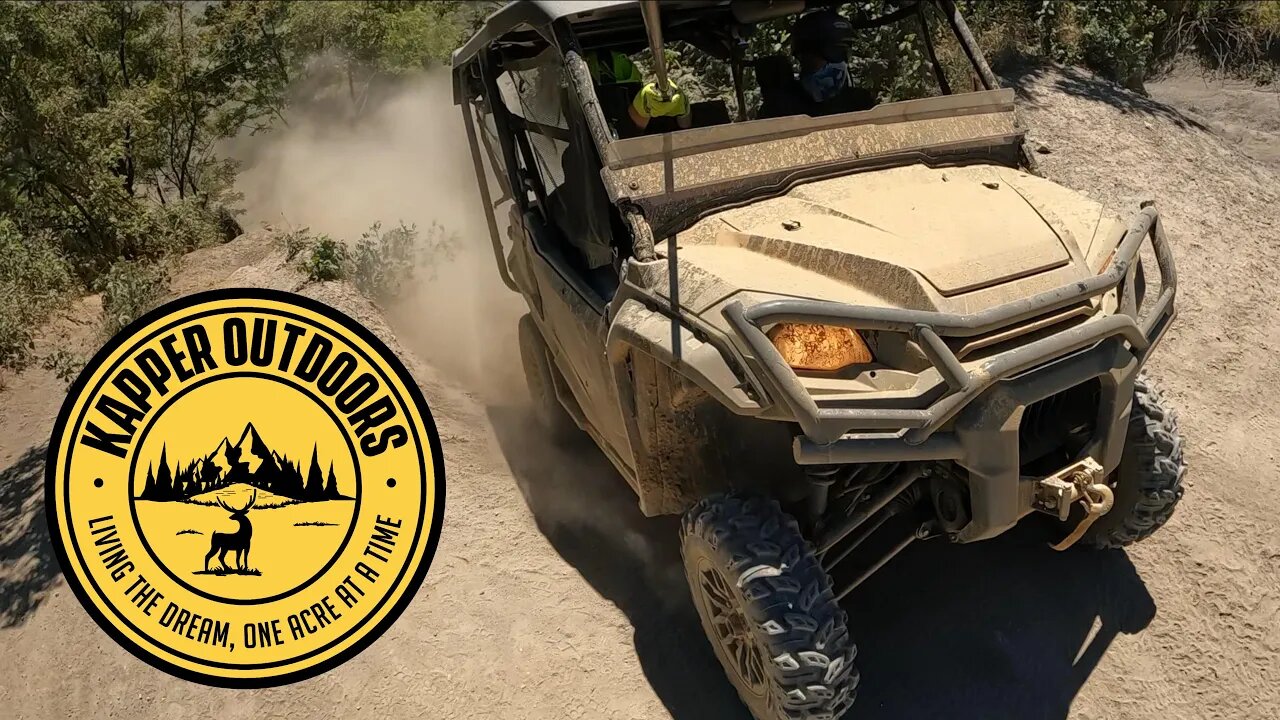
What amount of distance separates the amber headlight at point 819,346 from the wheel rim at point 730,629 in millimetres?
911

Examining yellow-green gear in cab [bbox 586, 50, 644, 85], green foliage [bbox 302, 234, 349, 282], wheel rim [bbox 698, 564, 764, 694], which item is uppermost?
yellow-green gear in cab [bbox 586, 50, 644, 85]

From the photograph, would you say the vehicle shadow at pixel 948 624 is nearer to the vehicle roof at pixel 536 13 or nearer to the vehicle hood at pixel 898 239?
the vehicle hood at pixel 898 239

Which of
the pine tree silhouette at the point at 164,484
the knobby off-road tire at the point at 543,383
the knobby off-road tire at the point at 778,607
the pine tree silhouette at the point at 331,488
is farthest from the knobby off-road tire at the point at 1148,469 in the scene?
the pine tree silhouette at the point at 164,484

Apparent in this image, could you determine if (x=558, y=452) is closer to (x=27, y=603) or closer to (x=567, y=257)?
(x=567, y=257)

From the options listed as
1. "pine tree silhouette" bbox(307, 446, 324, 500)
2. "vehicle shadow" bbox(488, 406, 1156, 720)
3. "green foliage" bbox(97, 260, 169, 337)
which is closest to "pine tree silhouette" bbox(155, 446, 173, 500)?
"pine tree silhouette" bbox(307, 446, 324, 500)

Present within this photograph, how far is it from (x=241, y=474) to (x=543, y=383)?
1.73 m

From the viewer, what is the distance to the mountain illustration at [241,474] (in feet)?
14.5

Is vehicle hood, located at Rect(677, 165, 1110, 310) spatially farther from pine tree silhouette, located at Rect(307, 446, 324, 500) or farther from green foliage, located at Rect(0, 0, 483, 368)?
green foliage, located at Rect(0, 0, 483, 368)

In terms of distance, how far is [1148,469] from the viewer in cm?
395

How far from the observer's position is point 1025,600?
14.0 ft

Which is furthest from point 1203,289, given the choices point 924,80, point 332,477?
point 332,477

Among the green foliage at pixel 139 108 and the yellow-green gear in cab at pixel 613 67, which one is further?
the green foliage at pixel 139 108

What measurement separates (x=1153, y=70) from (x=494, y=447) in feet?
29.7

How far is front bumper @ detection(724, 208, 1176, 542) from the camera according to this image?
294cm
